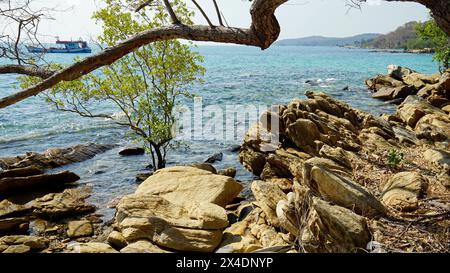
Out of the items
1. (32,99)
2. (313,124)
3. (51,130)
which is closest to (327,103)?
(313,124)

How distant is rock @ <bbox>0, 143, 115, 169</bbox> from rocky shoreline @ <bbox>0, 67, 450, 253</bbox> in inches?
2.9

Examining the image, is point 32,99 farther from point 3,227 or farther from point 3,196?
point 3,227

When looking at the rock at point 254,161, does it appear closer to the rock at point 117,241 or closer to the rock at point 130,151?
the rock at point 130,151

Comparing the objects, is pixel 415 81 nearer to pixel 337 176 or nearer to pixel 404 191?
pixel 404 191

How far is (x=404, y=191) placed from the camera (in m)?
6.29

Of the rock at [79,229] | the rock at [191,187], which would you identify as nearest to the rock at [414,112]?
the rock at [191,187]

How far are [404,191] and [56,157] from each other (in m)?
15.0

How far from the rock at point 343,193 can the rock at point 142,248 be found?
3172 mm

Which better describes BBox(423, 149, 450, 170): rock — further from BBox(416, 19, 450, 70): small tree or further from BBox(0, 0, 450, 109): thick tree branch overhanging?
BBox(416, 19, 450, 70): small tree

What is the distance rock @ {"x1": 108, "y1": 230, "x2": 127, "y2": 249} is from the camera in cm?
775

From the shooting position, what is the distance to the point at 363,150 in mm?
11008

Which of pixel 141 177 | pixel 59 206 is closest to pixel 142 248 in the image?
pixel 59 206

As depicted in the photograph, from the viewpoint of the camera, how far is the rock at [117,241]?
7.75 meters

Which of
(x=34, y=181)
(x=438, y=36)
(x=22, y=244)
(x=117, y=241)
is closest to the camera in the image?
(x=117, y=241)
